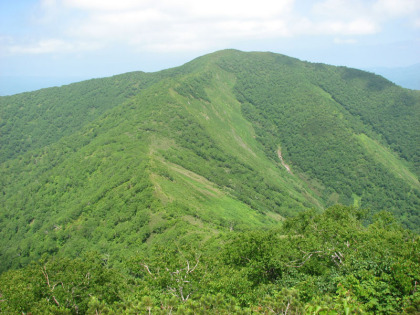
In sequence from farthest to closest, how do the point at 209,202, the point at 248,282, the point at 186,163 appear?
1. the point at 186,163
2. the point at 209,202
3. the point at 248,282

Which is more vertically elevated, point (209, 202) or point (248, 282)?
point (248, 282)

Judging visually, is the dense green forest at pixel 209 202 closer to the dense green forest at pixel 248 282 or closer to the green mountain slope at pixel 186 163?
the dense green forest at pixel 248 282

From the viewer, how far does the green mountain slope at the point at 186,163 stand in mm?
61625

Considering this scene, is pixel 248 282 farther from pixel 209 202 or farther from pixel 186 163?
pixel 186 163

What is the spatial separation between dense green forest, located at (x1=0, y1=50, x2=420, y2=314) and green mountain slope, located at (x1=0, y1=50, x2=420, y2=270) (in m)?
0.63

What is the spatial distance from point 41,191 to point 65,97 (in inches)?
5133

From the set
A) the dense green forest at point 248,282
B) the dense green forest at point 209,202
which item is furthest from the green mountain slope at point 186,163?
the dense green forest at point 248,282

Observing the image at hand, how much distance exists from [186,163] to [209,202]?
A: 72.5 feet

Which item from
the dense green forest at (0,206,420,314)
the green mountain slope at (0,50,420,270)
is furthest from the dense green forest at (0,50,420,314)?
the green mountain slope at (0,50,420,270)

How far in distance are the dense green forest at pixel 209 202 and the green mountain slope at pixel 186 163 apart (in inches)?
→ 24.7

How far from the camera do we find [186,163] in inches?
3578

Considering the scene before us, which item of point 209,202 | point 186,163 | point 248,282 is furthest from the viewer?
point 186,163

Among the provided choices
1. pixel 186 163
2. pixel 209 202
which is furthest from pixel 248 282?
pixel 186 163

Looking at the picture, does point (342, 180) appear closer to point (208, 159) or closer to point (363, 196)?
point (363, 196)
